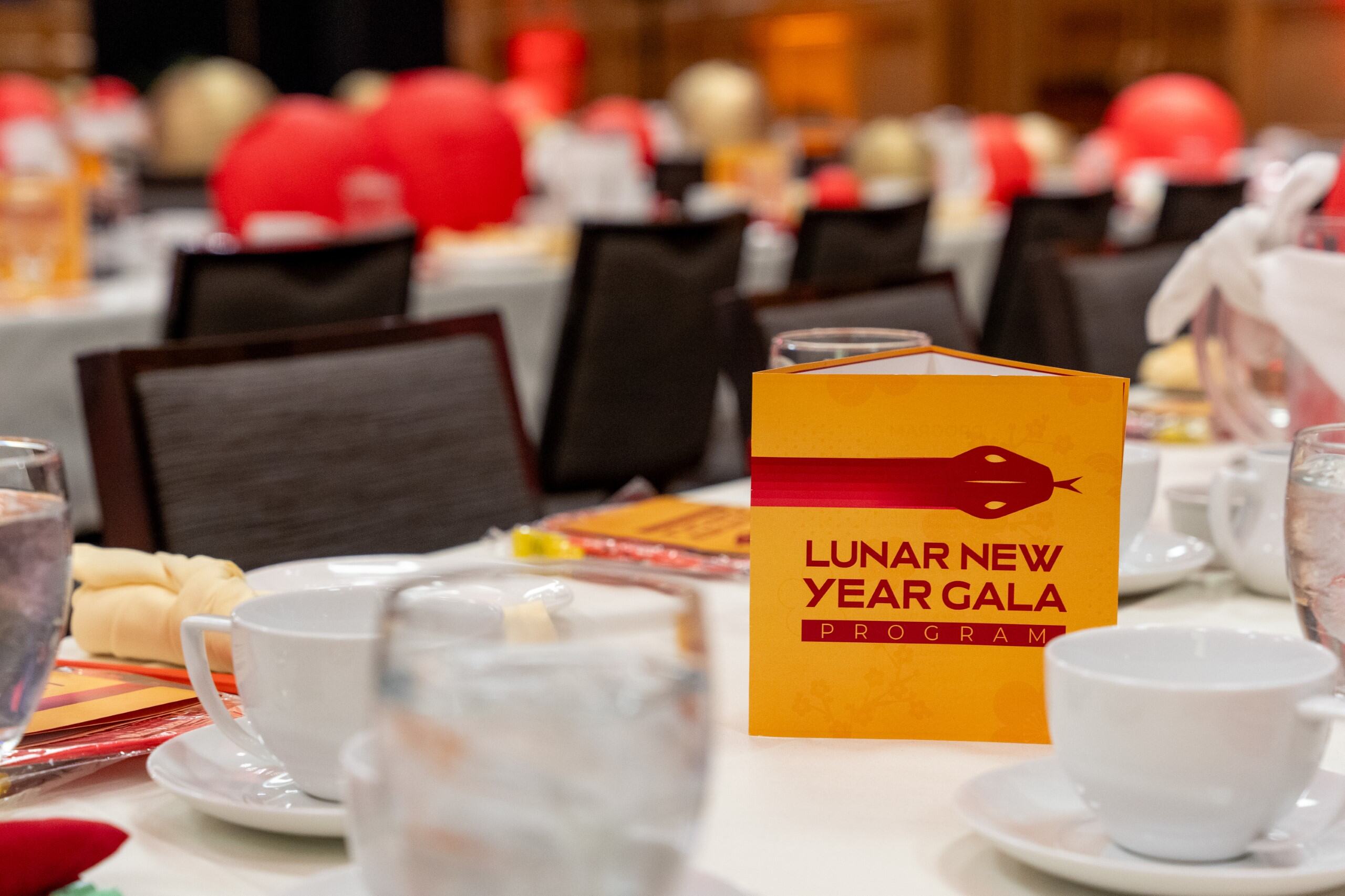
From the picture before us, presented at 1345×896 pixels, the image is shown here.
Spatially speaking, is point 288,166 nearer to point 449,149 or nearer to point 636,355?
point 449,149

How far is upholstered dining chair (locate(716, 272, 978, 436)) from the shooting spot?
4.93ft

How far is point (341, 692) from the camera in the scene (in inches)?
21.1

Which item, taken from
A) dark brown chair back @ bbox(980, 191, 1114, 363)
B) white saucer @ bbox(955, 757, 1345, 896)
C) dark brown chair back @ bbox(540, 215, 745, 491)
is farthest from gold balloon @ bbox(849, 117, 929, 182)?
white saucer @ bbox(955, 757, 1345, 896)

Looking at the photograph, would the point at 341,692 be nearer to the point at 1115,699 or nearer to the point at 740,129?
the point at 1115,699

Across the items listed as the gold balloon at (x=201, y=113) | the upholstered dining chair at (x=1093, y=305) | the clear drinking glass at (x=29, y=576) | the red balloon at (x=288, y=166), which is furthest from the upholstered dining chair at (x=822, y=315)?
the gold balloon at (x=201, y=113)

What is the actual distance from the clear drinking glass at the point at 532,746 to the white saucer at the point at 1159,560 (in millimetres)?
546

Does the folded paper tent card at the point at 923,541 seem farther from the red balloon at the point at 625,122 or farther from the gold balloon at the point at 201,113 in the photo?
the gold balloon at the point at 201,113

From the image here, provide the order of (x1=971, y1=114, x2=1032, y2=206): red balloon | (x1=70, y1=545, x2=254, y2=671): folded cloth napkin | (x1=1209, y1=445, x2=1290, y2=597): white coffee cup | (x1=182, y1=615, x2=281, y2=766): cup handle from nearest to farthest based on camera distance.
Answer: (x1=182, y1=615, x2=281, y2=766): cup handle
(x1=70, y1=545, x2=254, y2=671): folded cloth napkin
(x1=1209, y1=445, x2=1290, y2=597): white coffee cup
(x1=971, y1=114, x2=1032, y2=206): red balloon

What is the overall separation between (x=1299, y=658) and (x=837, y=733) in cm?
20

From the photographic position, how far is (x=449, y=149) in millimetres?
3010

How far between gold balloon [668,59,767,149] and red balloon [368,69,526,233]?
3395mm

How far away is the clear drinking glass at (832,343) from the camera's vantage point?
3.23 ft

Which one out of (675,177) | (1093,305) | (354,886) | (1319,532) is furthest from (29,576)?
(675,177)

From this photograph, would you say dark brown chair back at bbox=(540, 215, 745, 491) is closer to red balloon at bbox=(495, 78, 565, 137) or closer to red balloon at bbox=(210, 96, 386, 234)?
red balloon at bbox=(210, 96, 386, 234)
